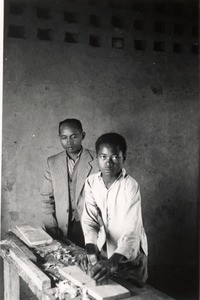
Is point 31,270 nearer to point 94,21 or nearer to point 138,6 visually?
point 94,21

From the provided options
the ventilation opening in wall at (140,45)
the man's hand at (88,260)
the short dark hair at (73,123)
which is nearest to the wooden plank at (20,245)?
the man's hand at (88,260)

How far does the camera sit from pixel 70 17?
225 centimetres

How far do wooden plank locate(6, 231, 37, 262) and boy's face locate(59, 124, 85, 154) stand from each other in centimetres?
58

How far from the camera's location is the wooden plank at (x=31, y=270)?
1398 mm

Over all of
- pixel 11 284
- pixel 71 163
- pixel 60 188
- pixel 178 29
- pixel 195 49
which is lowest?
pixel 11 284

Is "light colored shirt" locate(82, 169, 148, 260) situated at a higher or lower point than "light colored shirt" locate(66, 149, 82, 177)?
lower

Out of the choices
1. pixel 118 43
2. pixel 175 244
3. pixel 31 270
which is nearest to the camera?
pixel 31 270

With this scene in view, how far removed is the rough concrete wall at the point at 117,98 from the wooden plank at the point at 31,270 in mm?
537

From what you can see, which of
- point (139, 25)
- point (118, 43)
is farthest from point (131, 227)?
point (139, 25)

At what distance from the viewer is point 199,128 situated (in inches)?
99.7

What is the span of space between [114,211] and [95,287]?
0.52 m

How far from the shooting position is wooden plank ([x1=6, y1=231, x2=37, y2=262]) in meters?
1.68

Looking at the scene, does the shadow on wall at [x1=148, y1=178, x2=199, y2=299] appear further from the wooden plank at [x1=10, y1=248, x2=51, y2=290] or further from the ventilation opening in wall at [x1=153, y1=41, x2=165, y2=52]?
the wooden plank at [x1=10, y1=248, x2=51, y2=290]

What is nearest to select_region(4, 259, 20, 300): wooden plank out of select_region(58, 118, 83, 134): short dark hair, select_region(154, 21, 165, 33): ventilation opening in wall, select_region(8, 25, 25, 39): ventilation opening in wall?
select_region(58, 118, 83, 134): short dark hair
